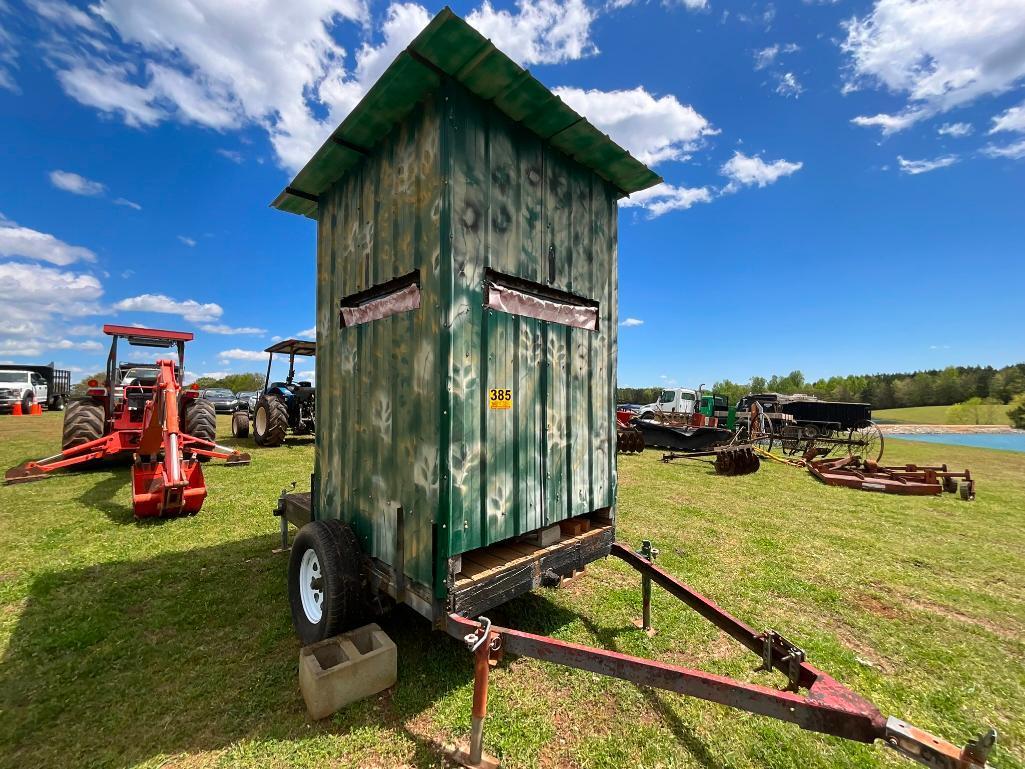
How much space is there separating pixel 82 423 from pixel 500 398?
11.9 meters

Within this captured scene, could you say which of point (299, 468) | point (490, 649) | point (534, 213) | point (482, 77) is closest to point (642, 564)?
point (490, 649)

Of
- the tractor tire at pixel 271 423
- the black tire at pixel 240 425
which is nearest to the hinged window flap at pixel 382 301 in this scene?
the tractor tire at pixel 271 423

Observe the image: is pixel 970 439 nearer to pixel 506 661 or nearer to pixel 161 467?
pixel 506 661

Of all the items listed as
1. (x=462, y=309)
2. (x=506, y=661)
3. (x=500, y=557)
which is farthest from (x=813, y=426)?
(x=462, y=309)

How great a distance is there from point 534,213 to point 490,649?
120 inches

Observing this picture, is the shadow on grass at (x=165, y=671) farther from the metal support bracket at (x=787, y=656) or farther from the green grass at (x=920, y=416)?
the green grass at (x=920, y=416)

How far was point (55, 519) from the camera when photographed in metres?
6.32

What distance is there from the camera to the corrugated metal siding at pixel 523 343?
283 centimetres

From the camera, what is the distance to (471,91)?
2.91 metres

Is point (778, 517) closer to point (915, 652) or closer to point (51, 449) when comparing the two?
point (915, 652)

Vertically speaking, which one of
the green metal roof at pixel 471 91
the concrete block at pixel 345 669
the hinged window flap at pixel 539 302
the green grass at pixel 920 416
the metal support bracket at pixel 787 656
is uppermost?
the green metal roof at pixel 471 91

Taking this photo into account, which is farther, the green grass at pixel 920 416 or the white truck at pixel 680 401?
the green grass at pixel 920 416

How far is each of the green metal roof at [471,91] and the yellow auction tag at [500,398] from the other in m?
2.06

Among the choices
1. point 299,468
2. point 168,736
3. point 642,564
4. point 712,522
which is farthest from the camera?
point 299,468
